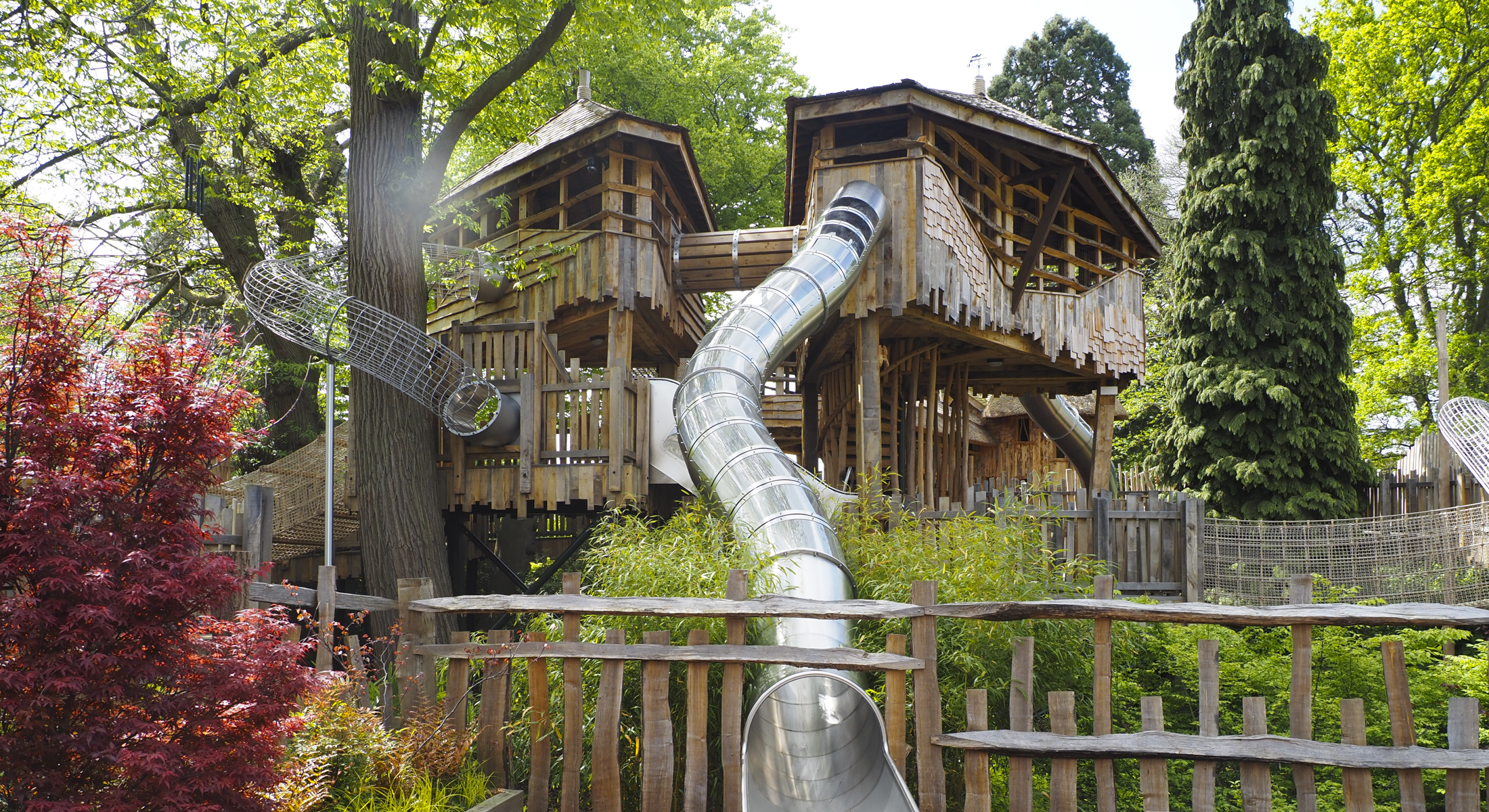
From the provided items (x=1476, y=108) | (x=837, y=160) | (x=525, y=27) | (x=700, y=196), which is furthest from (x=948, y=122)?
(x=1476, y=108)

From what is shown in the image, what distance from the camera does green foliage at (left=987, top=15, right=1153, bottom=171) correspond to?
32.2 m

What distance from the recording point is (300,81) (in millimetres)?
12289

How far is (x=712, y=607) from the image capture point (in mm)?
4727

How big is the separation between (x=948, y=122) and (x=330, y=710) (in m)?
9.77

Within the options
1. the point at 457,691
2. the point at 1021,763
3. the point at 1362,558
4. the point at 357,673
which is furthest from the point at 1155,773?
the point at 1362,558

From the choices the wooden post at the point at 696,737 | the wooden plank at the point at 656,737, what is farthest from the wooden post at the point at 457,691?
the wooden post at the point at 696,737

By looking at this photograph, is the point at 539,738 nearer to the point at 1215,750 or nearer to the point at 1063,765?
the point at 1063,765

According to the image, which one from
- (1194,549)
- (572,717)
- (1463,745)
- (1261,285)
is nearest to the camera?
(1463,745)

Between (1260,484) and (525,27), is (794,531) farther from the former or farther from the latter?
(1260,484)

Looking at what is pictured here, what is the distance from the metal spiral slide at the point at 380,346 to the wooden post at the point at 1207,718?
24.4ft

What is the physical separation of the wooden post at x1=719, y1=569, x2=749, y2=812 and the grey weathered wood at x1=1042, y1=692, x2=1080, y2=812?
1454 mm

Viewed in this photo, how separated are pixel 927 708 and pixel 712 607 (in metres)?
1.15

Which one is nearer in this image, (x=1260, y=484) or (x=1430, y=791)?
(x=1430, y=791)

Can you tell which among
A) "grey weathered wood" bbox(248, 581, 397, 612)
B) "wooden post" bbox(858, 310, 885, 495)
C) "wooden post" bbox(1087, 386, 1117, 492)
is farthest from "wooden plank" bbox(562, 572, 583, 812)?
"wooden post" bbox(1087, 386, 1117, 492)
